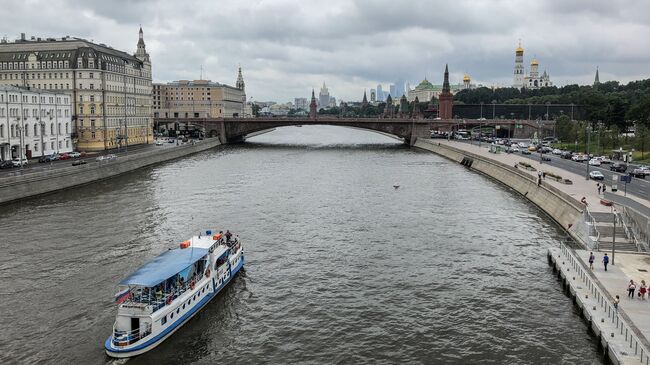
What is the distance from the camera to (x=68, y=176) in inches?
3098

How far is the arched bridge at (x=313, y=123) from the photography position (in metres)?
172

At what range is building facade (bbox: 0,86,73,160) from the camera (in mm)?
86438

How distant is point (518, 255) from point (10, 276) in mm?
38181

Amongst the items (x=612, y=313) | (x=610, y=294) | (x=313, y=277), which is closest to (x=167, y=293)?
Result: (x=313, y=277)

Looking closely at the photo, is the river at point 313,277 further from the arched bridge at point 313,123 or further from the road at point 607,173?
the arched bridge at point 313,123

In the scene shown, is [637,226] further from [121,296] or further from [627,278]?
[121,296]

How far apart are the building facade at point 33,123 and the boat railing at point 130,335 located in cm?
6661

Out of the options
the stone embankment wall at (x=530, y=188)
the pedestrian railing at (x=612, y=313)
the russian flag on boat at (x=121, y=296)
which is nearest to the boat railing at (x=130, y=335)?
the russian flag on boat at (x=121, y=296)

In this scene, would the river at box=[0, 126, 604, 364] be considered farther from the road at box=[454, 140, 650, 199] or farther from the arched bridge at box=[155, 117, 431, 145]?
the arched bridge at box=[155, 117, 431, 145]

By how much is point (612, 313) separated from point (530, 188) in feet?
145

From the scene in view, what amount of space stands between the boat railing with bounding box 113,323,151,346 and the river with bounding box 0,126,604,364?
1.02 m

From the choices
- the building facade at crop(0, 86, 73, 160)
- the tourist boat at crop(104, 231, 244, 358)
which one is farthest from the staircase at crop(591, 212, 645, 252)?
the building facade at crop(0, 86, 73, 160)

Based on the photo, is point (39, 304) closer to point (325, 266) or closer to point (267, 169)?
point (325, 266)

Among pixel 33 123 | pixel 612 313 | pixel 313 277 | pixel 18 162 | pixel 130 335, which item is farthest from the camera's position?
pixel 33 123
